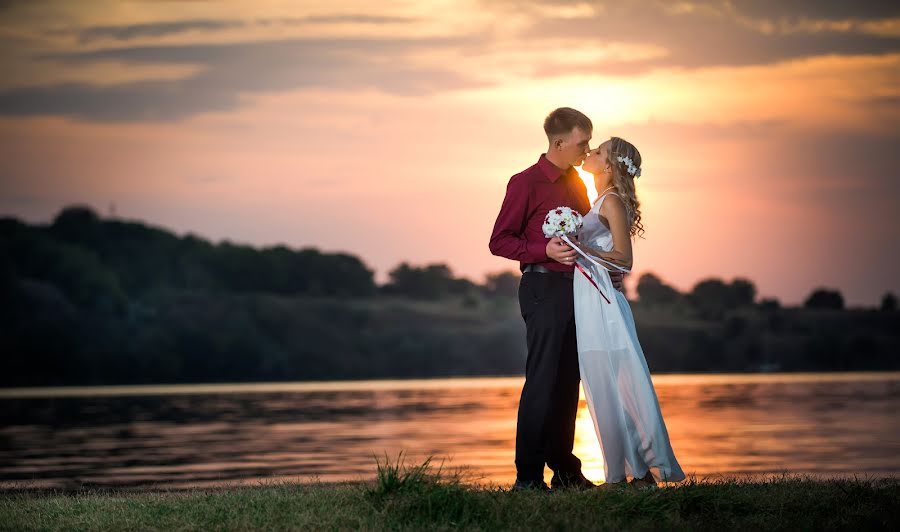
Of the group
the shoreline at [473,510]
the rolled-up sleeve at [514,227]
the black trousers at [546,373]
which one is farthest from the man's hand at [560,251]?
the shoreline at [473,510]

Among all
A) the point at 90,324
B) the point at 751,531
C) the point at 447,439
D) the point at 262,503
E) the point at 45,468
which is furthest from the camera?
the point at 90,324

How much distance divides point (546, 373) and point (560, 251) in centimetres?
90

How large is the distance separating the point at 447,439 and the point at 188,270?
91.9 meters

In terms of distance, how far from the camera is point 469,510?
26.7 ft

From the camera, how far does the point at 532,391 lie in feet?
30.6

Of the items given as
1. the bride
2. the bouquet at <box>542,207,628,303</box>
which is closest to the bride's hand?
the bride

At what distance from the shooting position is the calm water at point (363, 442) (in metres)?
18.2

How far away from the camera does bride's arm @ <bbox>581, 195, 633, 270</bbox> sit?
363 inches

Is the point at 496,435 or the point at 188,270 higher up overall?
the point at 188,270

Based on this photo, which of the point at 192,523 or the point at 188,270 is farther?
the point at 188,270

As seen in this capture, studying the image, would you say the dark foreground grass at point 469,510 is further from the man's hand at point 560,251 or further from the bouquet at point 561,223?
the bouquet at point 561,223

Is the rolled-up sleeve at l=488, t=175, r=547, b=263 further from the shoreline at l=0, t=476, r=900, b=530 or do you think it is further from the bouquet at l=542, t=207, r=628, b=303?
the shoreline at l=0, t=476, r=900, b=530

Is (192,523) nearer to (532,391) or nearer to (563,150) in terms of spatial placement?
(532,391)

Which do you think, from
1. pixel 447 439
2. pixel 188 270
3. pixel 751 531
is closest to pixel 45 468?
pixel 447 439
